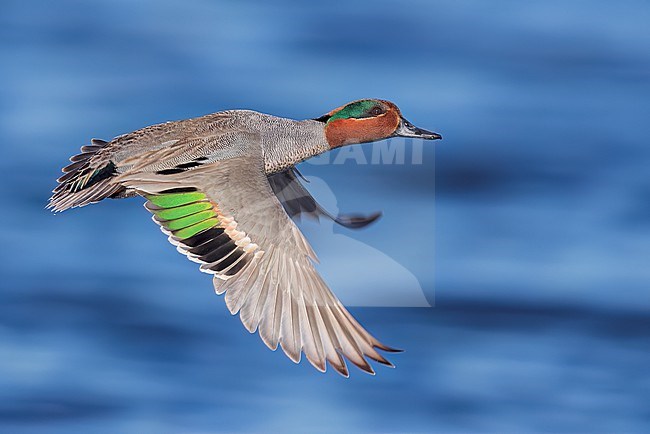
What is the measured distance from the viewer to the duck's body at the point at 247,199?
5.57 m

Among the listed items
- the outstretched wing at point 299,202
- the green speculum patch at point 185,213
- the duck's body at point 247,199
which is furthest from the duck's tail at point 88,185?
the outstretched wing at point 299,202

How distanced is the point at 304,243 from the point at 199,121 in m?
0.91

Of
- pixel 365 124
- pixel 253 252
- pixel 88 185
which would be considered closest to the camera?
pixel 253 252

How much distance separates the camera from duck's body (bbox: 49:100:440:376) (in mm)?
5566

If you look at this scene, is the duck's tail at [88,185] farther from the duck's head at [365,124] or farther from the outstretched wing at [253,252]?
the duck's head at [365,124]

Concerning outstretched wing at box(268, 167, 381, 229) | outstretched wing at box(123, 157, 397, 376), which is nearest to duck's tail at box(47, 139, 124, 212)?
outstretched wing at box(123, 157, 397, 376)

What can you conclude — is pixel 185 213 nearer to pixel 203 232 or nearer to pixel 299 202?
pixel 203 232

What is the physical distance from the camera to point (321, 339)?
5.50 m

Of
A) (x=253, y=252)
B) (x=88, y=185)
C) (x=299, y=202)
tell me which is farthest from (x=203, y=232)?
(x=299, y=202)

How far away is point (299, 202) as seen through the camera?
22.4ft

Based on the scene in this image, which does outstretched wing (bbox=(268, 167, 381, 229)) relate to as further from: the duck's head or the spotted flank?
the spotted flank

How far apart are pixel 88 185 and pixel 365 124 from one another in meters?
1.31

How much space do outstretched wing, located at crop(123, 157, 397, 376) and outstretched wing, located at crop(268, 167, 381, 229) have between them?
2.44 ft

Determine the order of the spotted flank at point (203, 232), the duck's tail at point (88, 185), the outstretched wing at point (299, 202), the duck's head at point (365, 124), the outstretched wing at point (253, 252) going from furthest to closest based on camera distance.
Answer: the outstretched wing at point (299, 202)
the duck's head at point (365, 124)
the duck's tail at point (88, 185)
the spotted flank at point (203, 232)
the outstretched wing at point (253, 252)
